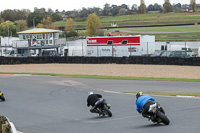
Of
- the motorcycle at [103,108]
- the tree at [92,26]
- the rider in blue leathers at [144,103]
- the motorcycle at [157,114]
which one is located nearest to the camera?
the motorcycle at [157,114]

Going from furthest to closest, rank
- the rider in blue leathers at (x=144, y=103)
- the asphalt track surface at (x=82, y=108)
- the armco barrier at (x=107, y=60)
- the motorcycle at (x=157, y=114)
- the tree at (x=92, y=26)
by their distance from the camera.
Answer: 1. the tree at (x=92, y=26)
2. the armco barrier at (x=107, y=60)
3. the asphalt track surface at (x=82, y=108)
4. the rider in blue leathers at (x=144, y=103)
5. the motorcycle at (x=157, y=114)

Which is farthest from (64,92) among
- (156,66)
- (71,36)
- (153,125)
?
(71,36)

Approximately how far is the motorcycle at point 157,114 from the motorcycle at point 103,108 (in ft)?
8.25

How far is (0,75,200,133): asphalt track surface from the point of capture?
445 inches

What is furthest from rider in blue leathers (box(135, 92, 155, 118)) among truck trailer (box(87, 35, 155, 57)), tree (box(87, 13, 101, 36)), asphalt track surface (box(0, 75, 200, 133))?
tree (box(87, 13, 101, 36))

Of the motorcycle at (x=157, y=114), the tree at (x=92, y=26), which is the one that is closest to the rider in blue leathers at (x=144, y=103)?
the motorcycle at (x=157, y=114)

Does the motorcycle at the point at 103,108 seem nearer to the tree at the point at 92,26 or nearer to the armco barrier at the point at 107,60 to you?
the armco barrier at the point at 107,60

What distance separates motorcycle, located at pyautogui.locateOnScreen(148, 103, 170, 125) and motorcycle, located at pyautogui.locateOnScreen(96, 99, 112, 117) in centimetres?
252

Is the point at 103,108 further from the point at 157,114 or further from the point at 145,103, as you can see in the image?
the point at 157,114

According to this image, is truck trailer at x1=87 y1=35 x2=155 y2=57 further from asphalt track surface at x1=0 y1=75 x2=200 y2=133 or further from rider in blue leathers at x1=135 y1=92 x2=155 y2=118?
rider in blue leathers at x1=135 y1=92 x2=155 y2=118

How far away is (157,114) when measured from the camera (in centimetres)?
1049

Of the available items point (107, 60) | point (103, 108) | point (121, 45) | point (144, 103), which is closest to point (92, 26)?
point (121, 45)

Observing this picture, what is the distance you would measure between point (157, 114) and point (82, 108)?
633cm

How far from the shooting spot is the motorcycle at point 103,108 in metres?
12.8
